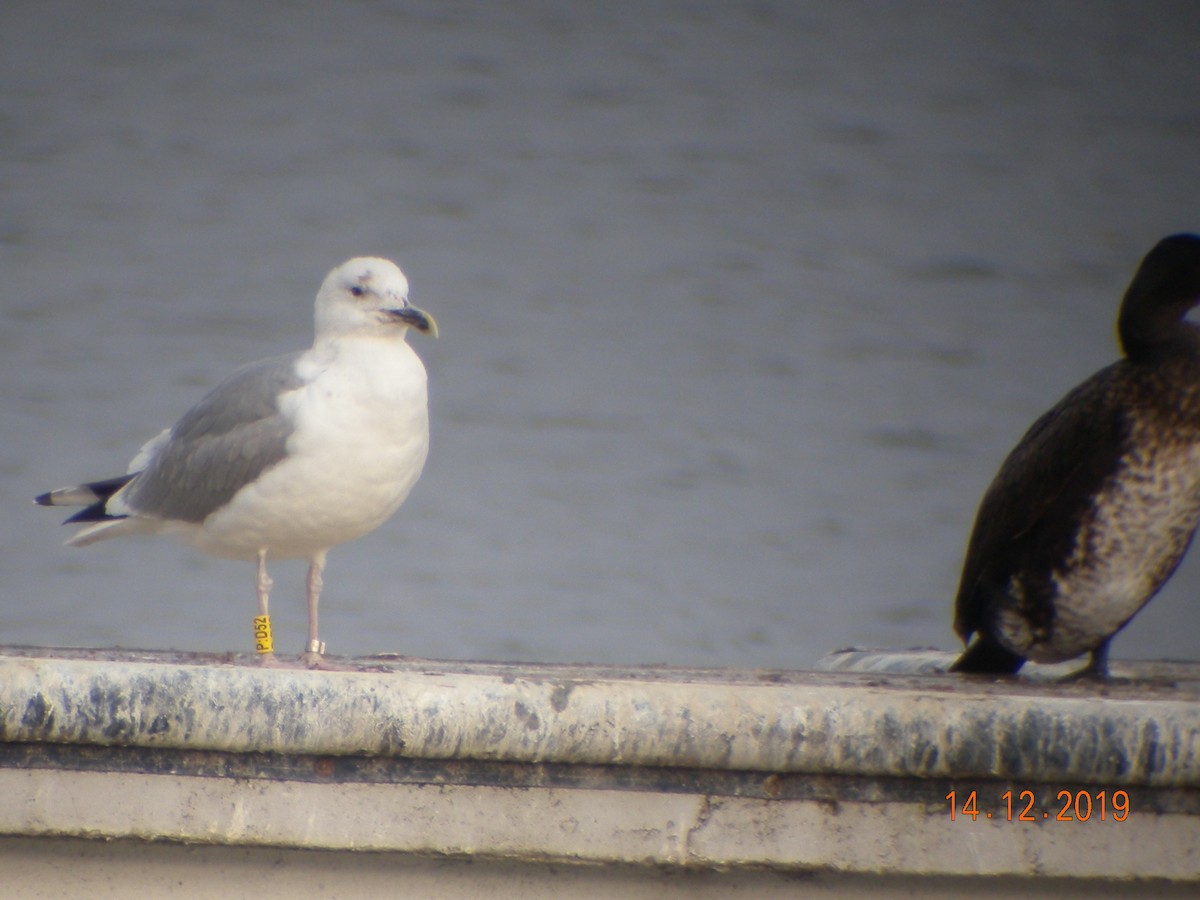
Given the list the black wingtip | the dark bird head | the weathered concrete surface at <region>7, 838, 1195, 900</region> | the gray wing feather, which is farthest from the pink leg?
the dark bird head

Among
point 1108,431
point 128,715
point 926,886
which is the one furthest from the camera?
point 1108,431

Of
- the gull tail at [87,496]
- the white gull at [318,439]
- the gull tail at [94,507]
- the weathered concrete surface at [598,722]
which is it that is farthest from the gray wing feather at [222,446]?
the weathered concrete surface at [598,722]

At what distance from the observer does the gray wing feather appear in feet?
9.99

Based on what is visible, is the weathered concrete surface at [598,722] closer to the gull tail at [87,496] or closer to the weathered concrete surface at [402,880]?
the weathered concrete surface at [402,880]

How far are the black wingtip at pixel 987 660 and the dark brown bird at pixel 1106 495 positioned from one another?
29 millimetres

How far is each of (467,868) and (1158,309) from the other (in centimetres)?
168

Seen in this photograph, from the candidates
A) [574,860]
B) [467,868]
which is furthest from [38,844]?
[574,860]

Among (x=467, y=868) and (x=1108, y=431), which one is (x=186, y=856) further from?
(x=1108, y=431)

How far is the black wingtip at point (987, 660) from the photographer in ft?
9.80

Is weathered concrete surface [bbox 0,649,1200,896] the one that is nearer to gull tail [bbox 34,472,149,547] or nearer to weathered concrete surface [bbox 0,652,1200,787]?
weathered concrete surface [bbox 0,652,1200,787]

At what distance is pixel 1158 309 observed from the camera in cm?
278

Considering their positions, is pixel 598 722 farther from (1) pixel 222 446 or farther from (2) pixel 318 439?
(1) pixel 222 446

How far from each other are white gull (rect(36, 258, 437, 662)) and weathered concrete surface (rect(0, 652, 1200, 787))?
1095 mm

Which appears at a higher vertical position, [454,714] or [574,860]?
[454,714]
